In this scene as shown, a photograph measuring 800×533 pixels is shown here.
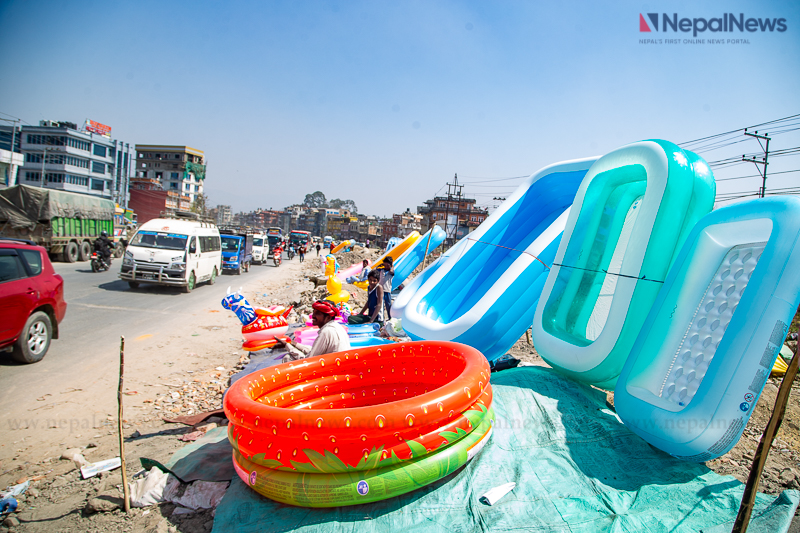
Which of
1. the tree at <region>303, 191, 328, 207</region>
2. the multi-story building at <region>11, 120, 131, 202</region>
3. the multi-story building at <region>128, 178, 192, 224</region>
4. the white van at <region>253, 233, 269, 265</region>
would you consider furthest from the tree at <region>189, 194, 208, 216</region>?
the tree at <region>303, 191, 328, 207</region>

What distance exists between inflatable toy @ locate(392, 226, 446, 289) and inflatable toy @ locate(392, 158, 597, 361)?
7670mm

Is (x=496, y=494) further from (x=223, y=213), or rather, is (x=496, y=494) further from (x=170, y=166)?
(x=223, y=213)

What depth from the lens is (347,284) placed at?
17453 millimetres

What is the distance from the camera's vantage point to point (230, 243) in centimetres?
2047

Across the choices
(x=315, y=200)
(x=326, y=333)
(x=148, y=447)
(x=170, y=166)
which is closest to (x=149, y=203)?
(x=170, y=166)

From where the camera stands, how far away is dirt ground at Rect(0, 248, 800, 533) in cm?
313

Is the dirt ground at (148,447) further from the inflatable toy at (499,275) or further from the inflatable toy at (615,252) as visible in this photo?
the inflatable toy at (499,275)

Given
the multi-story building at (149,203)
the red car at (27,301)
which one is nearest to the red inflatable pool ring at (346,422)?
the red car at (27,301)

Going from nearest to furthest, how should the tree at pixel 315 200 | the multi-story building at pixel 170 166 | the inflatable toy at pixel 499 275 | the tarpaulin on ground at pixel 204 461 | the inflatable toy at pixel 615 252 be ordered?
the tarpaulin on ground at pixel 204 461 < the inflatable toy at pixel 615 252 < the inflatable toy at pixel 499 275 < the multi-story building at pixel 170 166 < the tree at pixel 315 200

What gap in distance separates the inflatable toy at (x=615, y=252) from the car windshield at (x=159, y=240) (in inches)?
439

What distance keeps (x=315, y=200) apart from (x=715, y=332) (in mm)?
172084

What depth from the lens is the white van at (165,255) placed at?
12055 mm

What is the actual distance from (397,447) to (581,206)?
3.79 meters

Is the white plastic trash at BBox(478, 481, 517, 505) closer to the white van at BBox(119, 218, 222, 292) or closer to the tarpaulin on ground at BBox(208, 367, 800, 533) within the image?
the tarpaulin on ground at BBox(208, 367, 800, 533)
